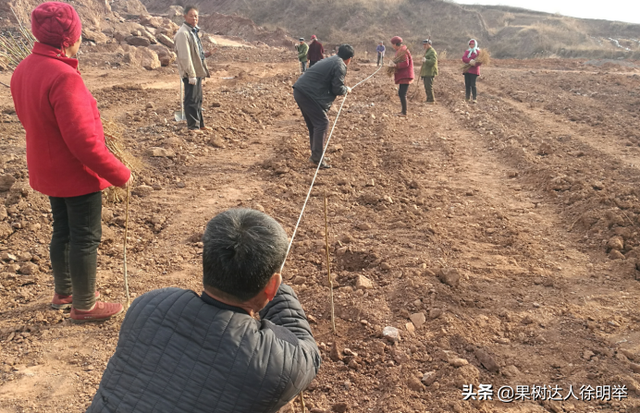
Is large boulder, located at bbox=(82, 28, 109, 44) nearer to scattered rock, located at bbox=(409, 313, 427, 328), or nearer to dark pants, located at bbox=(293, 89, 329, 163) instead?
dark pants, located at bbox=(293, 89, 329, 163)

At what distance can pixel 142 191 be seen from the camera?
17.1 ft

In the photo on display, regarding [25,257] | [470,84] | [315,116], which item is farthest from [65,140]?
[470,84]

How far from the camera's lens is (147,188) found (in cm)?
530

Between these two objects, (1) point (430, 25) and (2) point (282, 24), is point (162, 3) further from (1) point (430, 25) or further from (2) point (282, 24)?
(1) point (430, 25)

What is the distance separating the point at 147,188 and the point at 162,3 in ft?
153

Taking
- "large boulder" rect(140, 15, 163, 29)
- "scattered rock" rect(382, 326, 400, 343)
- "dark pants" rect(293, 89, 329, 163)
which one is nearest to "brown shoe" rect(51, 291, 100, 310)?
"scattered rock" rect(382, 326, 400, 343)

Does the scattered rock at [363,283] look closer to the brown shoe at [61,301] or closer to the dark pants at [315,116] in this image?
the brown shoe at [61,301]

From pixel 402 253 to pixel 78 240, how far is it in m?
2.46

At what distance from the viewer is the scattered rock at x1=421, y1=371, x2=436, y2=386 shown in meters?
2.61

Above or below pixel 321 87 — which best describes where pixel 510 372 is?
below

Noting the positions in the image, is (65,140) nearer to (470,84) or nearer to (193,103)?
(193,103)

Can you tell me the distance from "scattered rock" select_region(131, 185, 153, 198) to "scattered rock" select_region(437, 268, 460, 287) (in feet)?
10.9

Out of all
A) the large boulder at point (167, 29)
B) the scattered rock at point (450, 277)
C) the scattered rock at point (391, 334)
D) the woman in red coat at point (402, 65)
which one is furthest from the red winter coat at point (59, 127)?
the large boulder at point (167, 29)

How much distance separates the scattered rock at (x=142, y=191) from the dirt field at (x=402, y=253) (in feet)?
0.11
